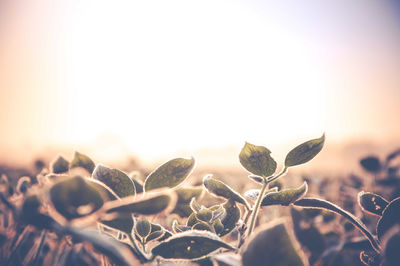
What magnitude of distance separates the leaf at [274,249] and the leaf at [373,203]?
1.93 feet

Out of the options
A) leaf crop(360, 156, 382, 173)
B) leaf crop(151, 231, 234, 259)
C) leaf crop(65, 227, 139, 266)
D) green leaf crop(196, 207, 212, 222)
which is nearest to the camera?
leaf crop(65, 227, 139, 266)

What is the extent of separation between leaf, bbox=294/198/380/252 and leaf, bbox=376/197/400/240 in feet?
0.20

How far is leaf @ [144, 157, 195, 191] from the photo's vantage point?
0.88 metres

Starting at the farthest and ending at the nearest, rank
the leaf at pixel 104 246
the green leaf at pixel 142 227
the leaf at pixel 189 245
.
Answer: the green leaf at pixel 142 227 → the leaf at pixel 189 245 → the leaf at pixel 104 246

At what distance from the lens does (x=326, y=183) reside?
2.98m

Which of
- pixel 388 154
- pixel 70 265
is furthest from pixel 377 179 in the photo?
pixel 70 265

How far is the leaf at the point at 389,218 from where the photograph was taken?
0.91m

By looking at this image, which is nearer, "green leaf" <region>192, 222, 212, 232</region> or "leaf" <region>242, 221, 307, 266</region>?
"leaf" <region>242, 221, 307, 266</region>

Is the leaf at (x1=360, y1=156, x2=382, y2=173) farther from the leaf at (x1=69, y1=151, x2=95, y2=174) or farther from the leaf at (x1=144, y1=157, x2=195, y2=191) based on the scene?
the leaf at (x1=69, y1=151, x2=95, y2=174)

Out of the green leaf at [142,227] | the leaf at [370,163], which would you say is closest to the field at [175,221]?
the green leaf at [142,227]

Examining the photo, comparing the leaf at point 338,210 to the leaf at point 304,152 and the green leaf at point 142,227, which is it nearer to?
the leaf at point 304,152

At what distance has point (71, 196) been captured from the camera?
60 cm

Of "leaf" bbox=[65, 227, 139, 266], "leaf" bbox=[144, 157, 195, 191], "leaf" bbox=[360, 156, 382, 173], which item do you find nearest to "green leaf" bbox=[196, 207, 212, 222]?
"leaf" bbox=[144, 157, 195, 191]

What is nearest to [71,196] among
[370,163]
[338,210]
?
[338,210]
